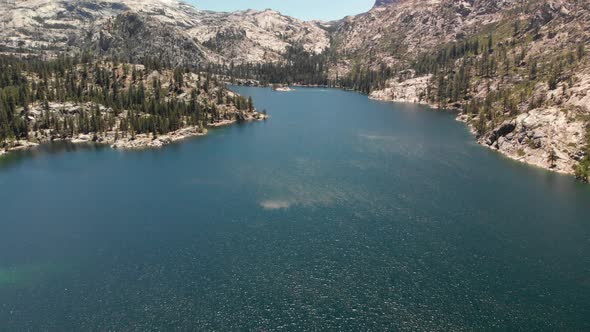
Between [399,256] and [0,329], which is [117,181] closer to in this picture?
[0,329]

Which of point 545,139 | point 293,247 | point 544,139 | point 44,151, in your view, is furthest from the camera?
point 44,151

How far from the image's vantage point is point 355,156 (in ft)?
571

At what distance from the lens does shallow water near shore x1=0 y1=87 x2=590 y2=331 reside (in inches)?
2795

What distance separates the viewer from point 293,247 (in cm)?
9375

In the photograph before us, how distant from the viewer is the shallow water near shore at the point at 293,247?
71.0m

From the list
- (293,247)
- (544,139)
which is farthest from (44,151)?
(544,139)

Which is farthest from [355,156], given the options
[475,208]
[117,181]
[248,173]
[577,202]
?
[117,181]

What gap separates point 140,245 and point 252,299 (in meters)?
35.4

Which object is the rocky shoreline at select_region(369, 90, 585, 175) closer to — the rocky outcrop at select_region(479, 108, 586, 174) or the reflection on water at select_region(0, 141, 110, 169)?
the rocky outcrop at select_region(479, 108, 586, 174)

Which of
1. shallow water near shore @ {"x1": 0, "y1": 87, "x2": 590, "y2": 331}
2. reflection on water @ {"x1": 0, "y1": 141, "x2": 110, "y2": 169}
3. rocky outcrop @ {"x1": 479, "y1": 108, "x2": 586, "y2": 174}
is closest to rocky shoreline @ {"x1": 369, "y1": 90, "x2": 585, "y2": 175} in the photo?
rocky outcrop @ {"x1": 479, "y1": 108, "x2": 586, "y2": 174}

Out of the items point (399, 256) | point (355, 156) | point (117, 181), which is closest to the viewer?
point (399, 256)

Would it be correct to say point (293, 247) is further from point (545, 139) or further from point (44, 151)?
point (44, 151)

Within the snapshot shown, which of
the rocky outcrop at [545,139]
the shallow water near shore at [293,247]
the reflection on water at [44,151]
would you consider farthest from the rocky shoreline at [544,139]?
the reflection on water at [44,151]

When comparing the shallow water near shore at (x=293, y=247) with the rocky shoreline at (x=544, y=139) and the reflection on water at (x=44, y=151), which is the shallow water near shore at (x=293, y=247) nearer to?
the rocky shoreline at (x=544, y=139)
